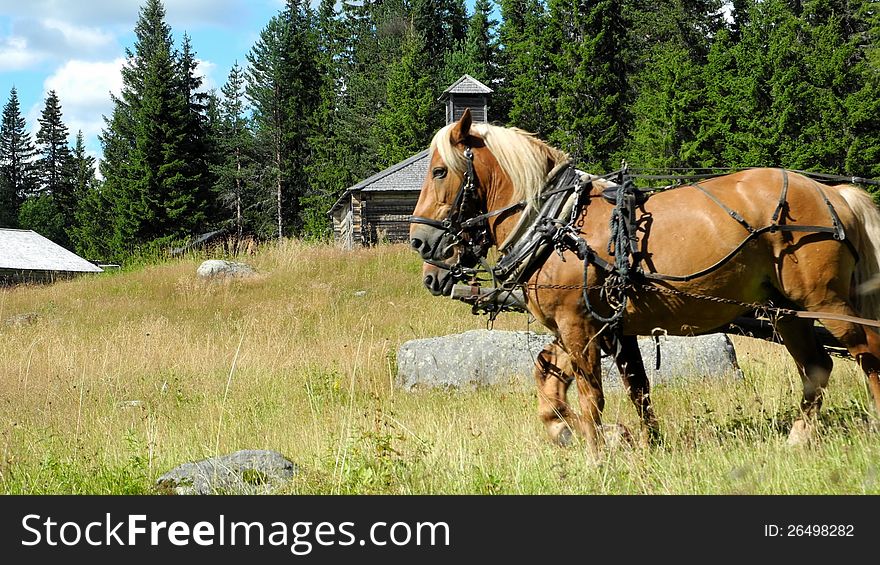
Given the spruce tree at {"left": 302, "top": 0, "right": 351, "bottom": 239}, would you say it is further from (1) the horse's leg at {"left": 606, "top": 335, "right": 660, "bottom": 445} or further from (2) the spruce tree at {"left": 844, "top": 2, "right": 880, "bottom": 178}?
(1) the horse's leg at {"left": 606, "top": 335, "right": 660, "bottom": 445}

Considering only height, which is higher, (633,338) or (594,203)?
(594,203)

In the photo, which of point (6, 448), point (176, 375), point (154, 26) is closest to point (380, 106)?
point (154, 26)

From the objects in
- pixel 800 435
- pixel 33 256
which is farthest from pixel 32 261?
pixel 800 435

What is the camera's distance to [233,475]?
173 inches

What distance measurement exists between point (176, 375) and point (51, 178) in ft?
249

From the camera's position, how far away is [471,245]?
4.95 metres

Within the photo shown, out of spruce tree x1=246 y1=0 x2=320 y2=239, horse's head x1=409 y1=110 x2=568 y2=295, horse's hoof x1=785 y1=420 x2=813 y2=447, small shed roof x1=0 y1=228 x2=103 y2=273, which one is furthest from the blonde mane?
spruce tree x1=246 y1=0 x2=320 y2=239

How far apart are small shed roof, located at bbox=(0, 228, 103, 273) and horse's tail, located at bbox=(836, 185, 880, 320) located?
3320 centimetres

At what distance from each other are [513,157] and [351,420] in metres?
2.42

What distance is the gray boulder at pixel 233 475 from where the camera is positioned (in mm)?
4277

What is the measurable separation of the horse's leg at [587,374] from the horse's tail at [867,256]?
1609 millimetres

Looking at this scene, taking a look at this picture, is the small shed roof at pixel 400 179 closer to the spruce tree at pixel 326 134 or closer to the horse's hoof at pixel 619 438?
the spruce tree at pixel 326 134

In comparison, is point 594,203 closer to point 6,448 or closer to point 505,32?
point 6,448

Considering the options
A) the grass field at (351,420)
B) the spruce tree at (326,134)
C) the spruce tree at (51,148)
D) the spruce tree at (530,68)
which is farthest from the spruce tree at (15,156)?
the grass field at (351,420)
